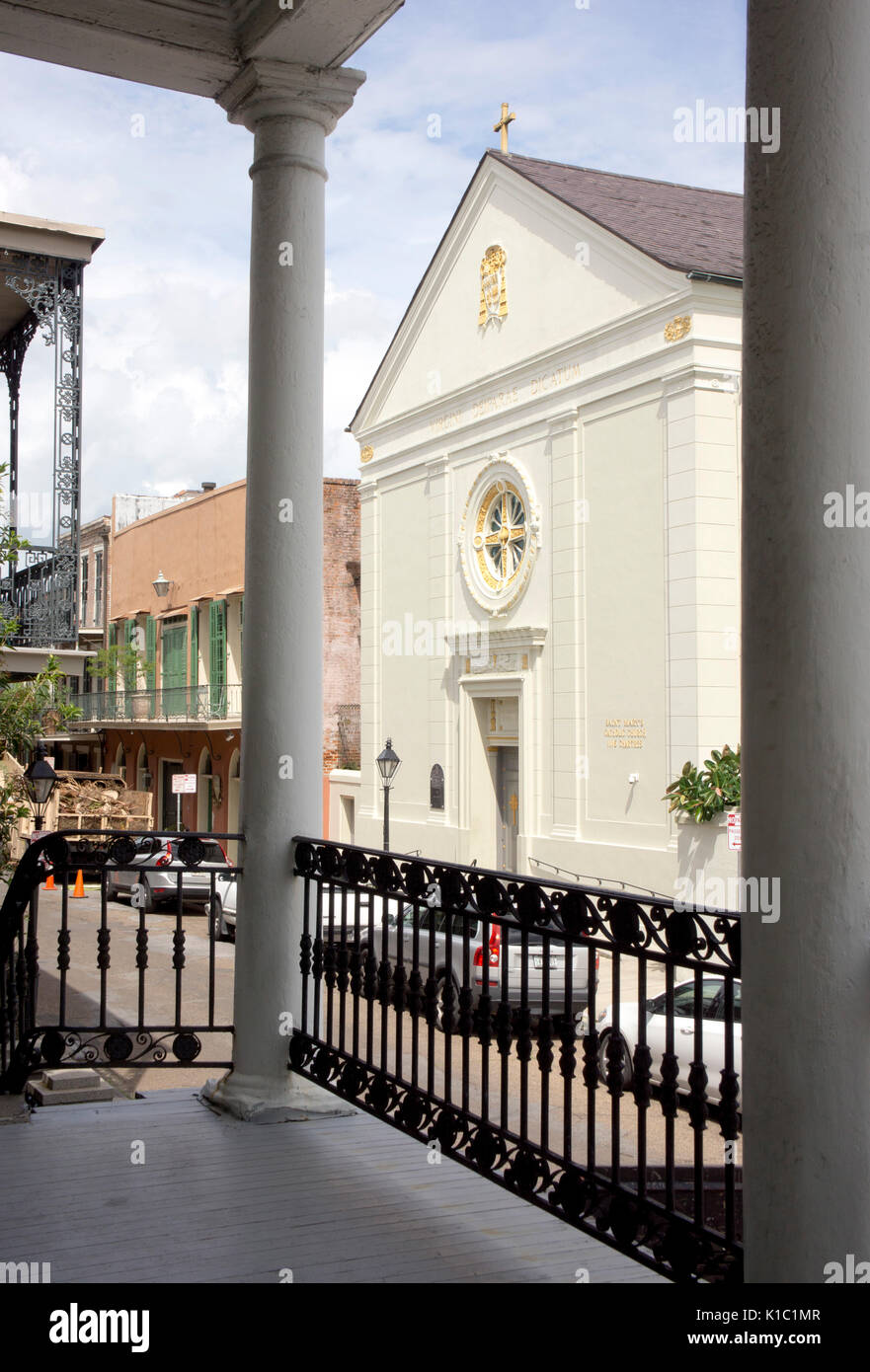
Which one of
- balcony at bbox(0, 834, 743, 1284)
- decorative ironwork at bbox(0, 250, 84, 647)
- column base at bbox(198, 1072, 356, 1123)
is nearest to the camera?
balcony at bbox(0, 834, 743, 1284)

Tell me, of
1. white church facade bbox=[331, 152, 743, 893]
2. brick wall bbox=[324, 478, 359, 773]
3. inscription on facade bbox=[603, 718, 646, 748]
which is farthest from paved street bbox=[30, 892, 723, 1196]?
brick wall bbox=[324, 478, 359, 773]

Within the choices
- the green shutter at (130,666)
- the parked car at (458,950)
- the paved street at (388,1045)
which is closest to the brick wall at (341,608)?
the paved street at (388,1045)

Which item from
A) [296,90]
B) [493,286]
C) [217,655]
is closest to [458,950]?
[296,90]

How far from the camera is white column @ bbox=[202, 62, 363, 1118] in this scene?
4859 millimetres

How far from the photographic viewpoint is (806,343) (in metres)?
2.26

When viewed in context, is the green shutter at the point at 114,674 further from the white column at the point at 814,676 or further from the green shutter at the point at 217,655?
the white column at the point at 814,676

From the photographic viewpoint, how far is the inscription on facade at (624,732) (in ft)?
57.0

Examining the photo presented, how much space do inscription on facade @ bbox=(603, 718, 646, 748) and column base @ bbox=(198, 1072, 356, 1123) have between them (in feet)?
42.6

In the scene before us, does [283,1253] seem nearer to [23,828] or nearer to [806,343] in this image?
[806,343]

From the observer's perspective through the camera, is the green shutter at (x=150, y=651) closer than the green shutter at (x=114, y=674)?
Yes

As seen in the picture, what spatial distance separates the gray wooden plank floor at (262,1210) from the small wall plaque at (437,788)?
17.2m

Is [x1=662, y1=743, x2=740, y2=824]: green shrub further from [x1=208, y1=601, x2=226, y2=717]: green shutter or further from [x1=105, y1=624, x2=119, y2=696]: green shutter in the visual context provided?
[x1=105, y1=624, x2=119, y2=696]: green shutter

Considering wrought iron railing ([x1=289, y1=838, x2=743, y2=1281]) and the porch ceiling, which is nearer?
wrought iron railing ([x1=289, y1=838, x2=743, y2=1281])
